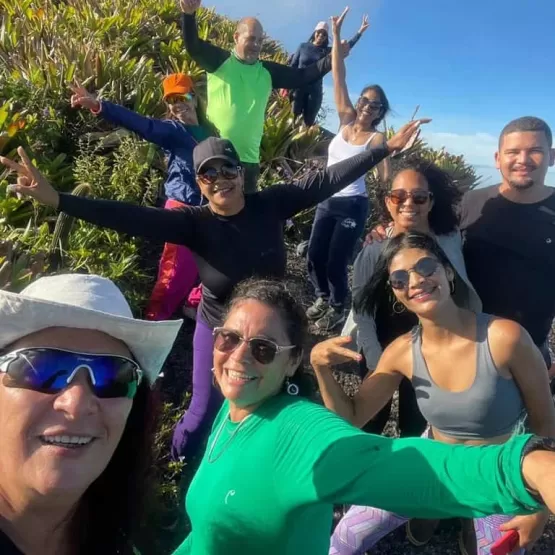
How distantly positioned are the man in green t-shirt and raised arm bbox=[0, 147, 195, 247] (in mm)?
2050

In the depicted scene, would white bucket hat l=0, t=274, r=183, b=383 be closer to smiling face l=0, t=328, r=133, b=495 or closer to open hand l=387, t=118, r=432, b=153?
smiling face l=0, t=328, r=133, b=495

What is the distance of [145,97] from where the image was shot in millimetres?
6070

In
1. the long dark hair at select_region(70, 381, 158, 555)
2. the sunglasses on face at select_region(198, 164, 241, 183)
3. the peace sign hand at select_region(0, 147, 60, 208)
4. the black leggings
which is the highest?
the black leggings

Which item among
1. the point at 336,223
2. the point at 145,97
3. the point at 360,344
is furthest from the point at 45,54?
the point at 360,344

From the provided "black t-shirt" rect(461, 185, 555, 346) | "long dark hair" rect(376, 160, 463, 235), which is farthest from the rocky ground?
"black t-shirt" rect(461, 185, 555, 346)

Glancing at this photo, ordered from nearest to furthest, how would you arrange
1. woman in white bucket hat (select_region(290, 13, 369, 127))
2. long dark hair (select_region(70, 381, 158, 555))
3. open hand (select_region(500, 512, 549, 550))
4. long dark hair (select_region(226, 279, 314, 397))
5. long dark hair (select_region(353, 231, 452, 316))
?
long dark hair (select_region(70, 381, 158, 555))
long dark hair (select_region(226, 279, 314, 397))
open hand (select_region(500, 512, 549, 550))
long dark hair (select_region(353, 231, 452, 316))
woman in white bucket hat (select_region(290, 13, 369, 127))

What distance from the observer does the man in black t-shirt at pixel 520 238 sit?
2.76 m

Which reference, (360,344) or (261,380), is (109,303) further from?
(360,344)

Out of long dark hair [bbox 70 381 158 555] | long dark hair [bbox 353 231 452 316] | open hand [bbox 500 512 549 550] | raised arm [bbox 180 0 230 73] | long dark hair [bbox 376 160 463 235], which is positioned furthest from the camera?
raised arm [bbox 180 0 230 73]

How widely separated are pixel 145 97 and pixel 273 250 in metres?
4.10

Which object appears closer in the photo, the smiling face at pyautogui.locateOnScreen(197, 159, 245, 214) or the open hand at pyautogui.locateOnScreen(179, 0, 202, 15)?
the smiling face at pyautogui.locateOnScreen(197, 159, 245, 214)

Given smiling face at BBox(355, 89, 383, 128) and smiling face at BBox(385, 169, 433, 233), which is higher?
smiling face at BBox(355, 89, 383, 128)

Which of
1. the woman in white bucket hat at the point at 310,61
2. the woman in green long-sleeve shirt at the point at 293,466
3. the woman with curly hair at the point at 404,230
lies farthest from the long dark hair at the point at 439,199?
A: the woman in white bucket hat at the point at 310,61

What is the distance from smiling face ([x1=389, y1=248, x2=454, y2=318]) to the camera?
2219 millimetres
